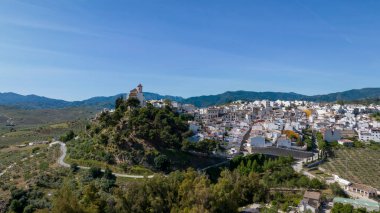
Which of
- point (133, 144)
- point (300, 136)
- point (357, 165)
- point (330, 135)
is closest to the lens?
point (133, 144)

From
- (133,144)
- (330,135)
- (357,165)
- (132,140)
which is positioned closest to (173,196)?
(133,144)

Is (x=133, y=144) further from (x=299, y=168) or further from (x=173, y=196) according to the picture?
(x=299, y=168)

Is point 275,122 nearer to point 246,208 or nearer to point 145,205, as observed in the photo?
point 246,208

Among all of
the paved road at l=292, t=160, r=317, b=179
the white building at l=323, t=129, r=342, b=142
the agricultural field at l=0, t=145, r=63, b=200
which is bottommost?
the paved road at l=292, t=160, r=317, b=179

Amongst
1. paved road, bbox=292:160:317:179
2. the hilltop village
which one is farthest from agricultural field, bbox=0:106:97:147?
paved road, bbox=292:160:317:179

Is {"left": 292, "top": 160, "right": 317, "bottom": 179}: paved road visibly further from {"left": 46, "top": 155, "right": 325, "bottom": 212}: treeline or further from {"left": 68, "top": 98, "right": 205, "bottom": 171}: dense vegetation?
{"left": 68, "top": 98, "right": 205, "bottom": 171}: dense vegetation

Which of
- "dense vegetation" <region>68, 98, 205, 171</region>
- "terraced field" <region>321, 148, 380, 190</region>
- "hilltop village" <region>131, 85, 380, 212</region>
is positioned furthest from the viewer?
"dense vegetation" <region>68, 98, 205, 171</region>

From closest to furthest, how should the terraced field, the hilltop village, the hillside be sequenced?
the hilltop village, the terraced field, the hillside

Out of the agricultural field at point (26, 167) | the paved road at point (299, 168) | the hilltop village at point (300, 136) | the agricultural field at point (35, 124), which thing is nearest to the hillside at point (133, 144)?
the agricultural field at point (26, 167)
